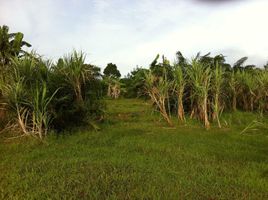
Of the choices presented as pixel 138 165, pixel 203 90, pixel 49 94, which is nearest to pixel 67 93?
pixel 49 94

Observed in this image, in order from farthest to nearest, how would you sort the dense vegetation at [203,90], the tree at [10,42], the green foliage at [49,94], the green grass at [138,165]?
the tree at [10,42] < the dense vegetation at [203,90] < the green foliage at [49,94] < the green grass at [138,165]

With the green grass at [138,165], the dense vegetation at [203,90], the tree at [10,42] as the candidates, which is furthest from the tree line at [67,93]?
the tree at [10,42]

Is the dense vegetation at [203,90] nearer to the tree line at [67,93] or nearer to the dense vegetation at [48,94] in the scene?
the tree line at [67,93]

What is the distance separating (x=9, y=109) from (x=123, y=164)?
4.53 meters

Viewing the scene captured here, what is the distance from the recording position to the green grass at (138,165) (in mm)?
4934

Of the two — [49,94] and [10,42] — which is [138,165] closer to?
[49,94]

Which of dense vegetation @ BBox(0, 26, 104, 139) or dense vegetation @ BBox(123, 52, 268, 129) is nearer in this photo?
dense vegetation @ BBox(0, 26, 104, 139)

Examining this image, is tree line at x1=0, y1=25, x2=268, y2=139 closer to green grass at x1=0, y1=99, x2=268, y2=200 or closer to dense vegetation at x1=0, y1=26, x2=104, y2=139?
dense vegetation at x1=0, y1=26, x2=104, y2=139

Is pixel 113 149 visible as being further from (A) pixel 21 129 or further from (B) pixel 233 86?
(B) pixel 233 86

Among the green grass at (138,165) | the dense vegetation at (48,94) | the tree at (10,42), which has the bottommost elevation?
the green grass at (138,165)

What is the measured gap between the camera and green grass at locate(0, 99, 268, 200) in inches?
194

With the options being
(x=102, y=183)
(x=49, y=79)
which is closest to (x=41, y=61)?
(x=49, y=79)

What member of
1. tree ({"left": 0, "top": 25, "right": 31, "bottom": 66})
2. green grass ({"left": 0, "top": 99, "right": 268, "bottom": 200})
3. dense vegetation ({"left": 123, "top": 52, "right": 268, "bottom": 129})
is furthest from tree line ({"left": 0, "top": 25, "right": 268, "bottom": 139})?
tree ({"left": 0, "top": 25, "right": 31, "bottom": 66})

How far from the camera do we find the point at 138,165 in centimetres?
622
